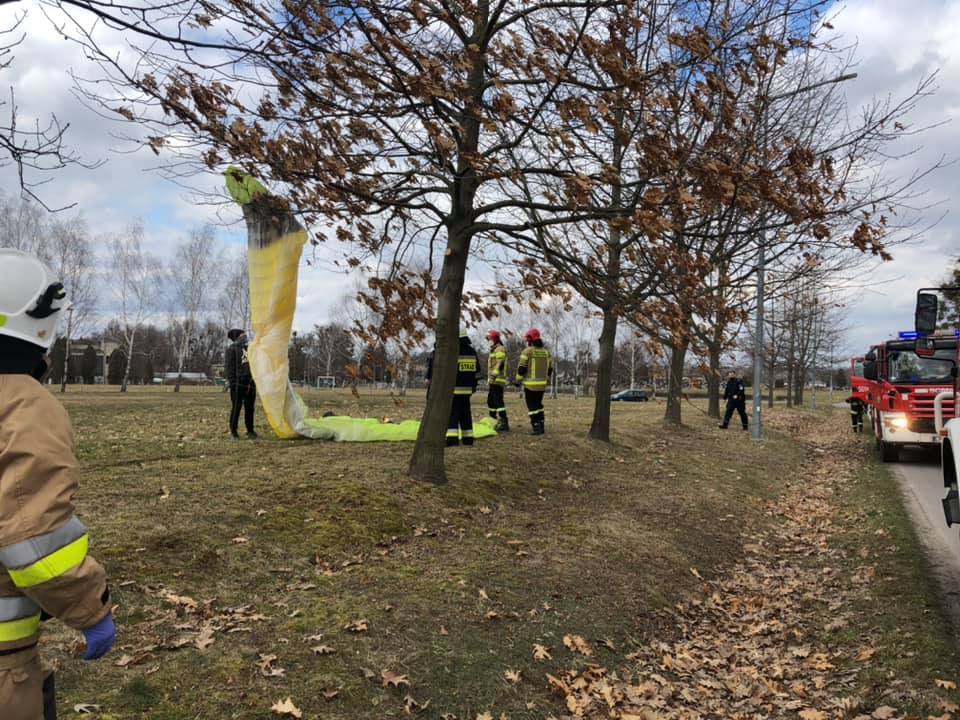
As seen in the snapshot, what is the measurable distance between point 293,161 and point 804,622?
644 cm

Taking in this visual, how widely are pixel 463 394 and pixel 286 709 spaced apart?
7469 mm

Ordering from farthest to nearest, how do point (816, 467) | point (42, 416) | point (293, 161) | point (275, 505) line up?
point (816, 467)
point (275, 505)
point (293, 161)
point (42, 416)

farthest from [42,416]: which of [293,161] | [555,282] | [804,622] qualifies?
[555,282]

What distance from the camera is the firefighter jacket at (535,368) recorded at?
13.8 metres

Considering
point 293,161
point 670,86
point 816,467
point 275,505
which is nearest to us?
point 293,161

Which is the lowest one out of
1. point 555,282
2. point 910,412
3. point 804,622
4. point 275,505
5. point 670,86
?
point 804,622

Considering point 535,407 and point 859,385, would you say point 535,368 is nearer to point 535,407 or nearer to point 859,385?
point 535,407

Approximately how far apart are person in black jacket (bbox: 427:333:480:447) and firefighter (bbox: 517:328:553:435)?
2.60 m

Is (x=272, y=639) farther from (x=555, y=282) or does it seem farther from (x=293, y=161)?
(x=555, y=282)

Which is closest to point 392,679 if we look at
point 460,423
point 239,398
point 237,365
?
point 460,423

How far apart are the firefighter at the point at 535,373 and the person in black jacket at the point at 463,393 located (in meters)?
2.60

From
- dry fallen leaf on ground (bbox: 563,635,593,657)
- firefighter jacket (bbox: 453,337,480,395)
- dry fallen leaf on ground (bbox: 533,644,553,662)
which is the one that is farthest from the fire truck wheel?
dry fallen leaf on ground (bbox: 533,644,553,662)

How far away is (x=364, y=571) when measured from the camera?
593 centimetres

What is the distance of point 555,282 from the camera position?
878 cm
